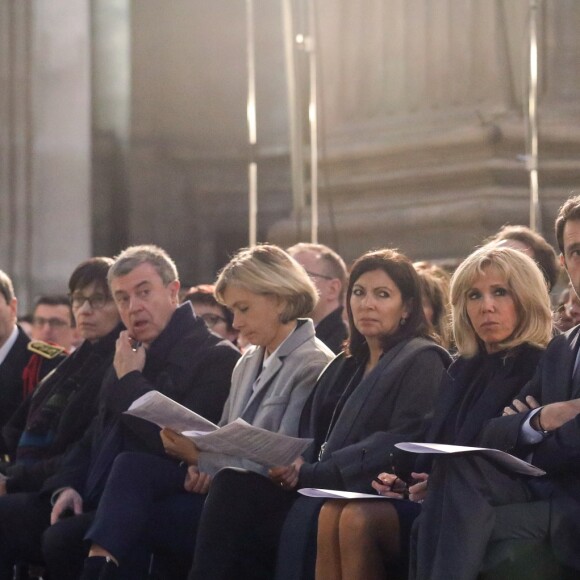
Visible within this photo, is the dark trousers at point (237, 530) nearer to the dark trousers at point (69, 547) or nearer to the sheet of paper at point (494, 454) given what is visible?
the dark trousers at point (69, 547)

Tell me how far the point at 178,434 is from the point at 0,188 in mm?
5562

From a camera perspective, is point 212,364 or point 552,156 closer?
point 212,364

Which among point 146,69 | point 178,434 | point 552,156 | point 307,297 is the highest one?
point 146,69

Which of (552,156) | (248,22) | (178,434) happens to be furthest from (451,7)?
(178,434)

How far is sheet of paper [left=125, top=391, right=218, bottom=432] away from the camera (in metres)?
6.14

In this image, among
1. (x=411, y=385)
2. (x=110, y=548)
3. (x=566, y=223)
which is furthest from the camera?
(x=110, y=548)

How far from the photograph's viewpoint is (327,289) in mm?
7664

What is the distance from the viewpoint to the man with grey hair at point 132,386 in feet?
22.2

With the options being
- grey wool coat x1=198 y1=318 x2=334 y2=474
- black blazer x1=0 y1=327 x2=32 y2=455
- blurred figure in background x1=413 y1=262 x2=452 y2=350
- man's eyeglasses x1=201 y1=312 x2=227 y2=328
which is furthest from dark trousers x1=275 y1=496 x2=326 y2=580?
black blazer x1=0 y1=327 x2=32 y2=455

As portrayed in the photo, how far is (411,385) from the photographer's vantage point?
230 inches

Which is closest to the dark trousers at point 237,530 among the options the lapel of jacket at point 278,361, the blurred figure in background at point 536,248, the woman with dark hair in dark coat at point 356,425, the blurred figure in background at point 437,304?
the woman with dark hair in dark coat at point 356,425

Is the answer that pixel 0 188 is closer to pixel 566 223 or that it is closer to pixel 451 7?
pixel 451 7

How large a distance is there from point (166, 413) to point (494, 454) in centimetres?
176

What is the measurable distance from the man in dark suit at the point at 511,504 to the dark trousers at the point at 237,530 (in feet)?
3.13
